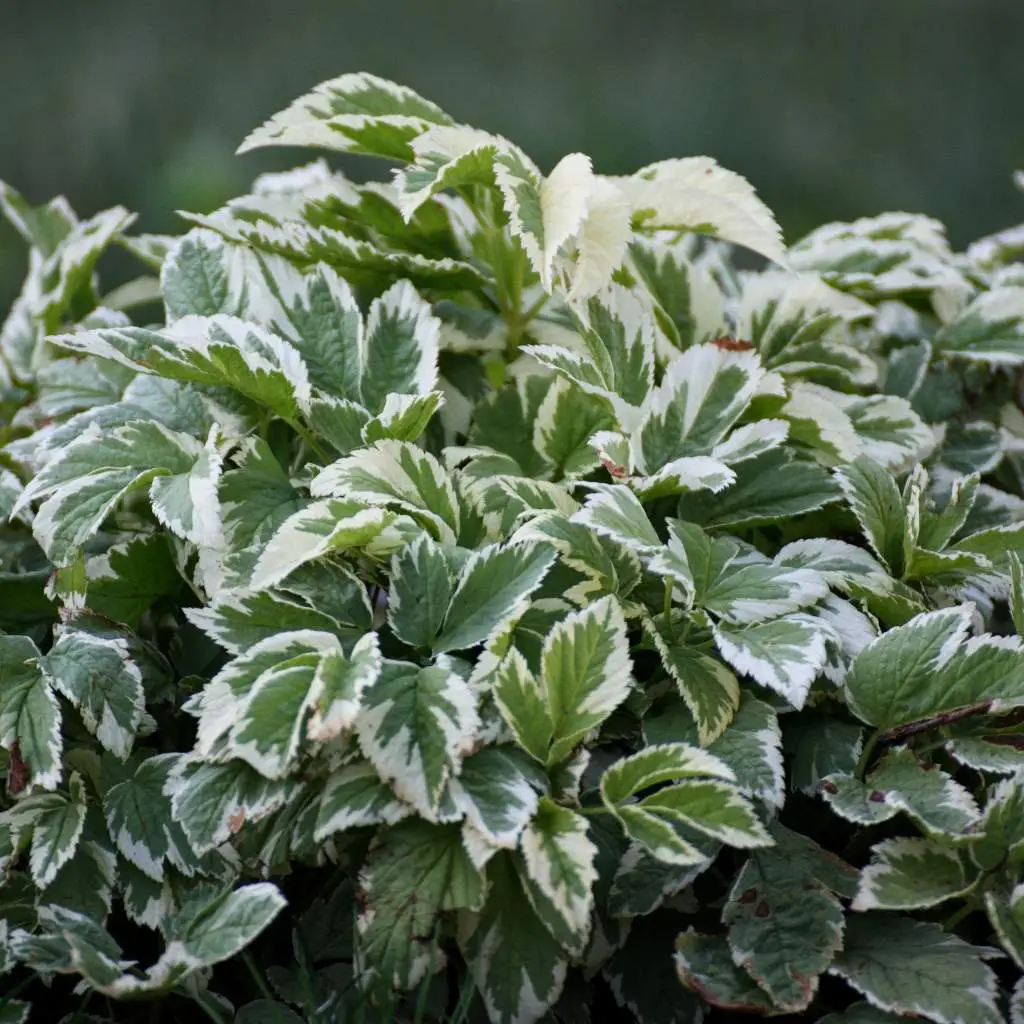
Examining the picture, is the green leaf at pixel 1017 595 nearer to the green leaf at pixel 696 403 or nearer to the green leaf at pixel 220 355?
the green leaf at pixel 696 403

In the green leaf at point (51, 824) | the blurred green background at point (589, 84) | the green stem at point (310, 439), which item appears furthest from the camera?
the blurred green background at point (589, 84)

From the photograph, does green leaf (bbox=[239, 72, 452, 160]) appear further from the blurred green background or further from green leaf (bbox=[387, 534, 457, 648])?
the blurred green background

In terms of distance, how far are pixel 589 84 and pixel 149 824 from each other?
2.67 m

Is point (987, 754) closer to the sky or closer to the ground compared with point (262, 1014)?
closer to the sky

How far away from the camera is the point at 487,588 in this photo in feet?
2.50

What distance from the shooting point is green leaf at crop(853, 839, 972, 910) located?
0.71 metres

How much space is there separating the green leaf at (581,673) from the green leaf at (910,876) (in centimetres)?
20

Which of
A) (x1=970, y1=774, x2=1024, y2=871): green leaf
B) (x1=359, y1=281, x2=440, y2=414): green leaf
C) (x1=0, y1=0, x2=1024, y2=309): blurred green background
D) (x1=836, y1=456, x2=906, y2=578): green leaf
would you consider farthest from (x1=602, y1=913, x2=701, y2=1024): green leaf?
(x1=0, y1=0, x2=1024, y2=309): blurred green background

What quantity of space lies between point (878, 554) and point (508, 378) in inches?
13.6

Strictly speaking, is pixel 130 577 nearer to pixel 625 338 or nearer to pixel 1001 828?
A: pixel 625 338

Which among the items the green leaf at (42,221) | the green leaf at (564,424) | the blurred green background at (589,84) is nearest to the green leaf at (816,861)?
the green leaf at (564,424)

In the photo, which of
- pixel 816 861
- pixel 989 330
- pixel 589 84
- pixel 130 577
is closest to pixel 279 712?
pixel 130 577

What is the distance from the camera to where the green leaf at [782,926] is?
694 mm

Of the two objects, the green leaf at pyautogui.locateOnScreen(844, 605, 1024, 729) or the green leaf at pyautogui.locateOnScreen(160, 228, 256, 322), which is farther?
the green leaf at pyautogui.locateOnScreen(160, 228, 256, 322)
